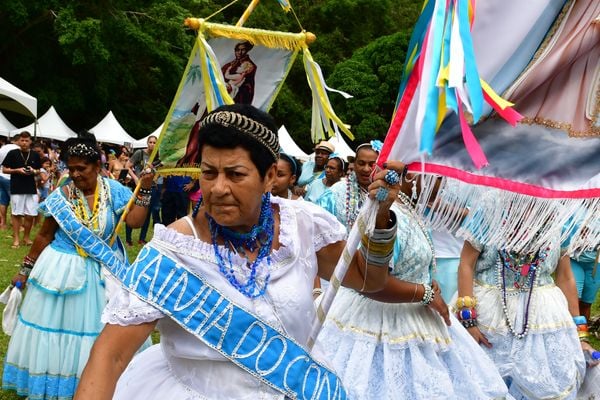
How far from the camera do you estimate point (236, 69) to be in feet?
15.5

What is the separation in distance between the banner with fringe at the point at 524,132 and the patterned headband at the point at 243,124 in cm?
37

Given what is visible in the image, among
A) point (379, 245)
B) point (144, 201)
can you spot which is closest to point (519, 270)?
point (379, 245)

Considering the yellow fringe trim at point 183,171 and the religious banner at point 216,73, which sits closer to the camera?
the religious banner at point 216,73

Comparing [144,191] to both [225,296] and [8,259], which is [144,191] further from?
[8,259]

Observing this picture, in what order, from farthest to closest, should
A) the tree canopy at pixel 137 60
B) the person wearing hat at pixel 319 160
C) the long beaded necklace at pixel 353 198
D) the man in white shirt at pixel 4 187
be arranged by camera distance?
the tree canopy at pixel 137 60 < the man in white shirt at pixel 4 187 < the person wearing hat at pixel 319 160 < the long beaded necklace at pixel 353 198

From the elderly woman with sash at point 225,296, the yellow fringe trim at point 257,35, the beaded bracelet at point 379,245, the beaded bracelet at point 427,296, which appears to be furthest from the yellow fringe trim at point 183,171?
the elderly woman with sash at point 225,296

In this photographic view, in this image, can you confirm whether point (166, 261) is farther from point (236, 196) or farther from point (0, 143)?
point (0, 143)

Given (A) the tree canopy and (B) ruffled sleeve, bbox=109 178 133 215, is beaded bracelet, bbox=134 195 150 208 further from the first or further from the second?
(A) the tree canopy

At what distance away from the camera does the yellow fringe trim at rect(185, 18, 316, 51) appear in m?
4.42

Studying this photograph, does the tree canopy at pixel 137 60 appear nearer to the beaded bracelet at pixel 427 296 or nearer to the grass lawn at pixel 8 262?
the grass lawn at pixel 8 262

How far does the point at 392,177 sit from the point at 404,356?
1.72 m

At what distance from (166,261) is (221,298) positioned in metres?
0.20

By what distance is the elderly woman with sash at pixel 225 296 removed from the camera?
221 cm

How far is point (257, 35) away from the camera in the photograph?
4.64 metres
